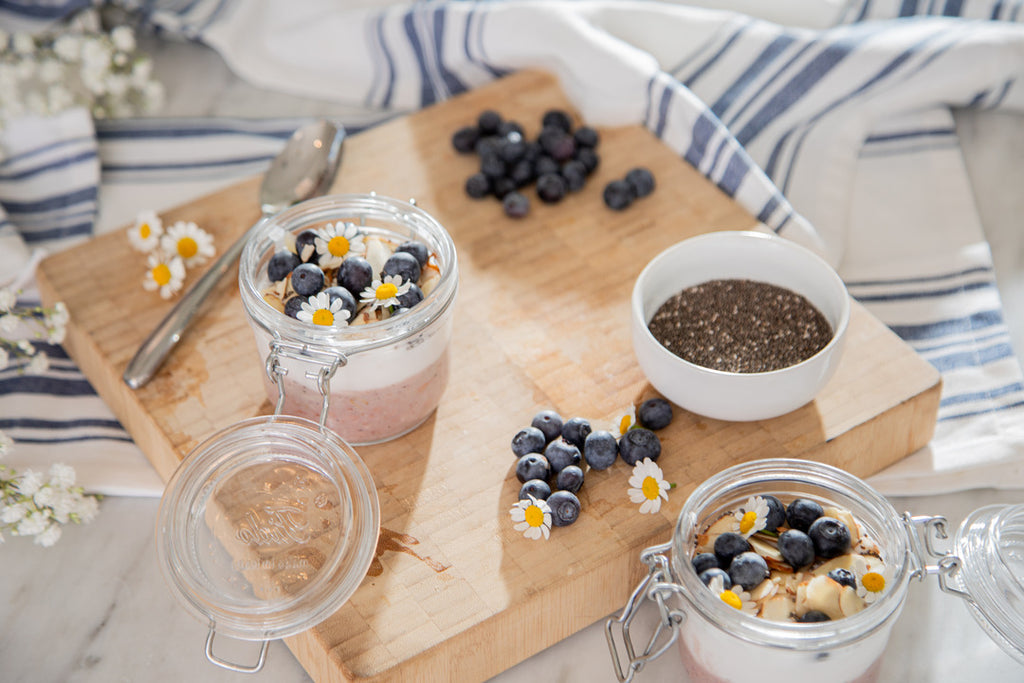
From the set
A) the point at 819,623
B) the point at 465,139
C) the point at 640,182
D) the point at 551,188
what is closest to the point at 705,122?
the point at 640,182

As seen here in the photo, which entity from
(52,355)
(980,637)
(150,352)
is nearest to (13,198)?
(52,355)

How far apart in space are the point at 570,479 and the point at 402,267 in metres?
0.31

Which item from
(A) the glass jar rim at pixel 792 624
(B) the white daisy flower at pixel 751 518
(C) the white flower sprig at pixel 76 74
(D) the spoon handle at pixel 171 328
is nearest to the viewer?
(A) the glass jar rim at pixel 792 624

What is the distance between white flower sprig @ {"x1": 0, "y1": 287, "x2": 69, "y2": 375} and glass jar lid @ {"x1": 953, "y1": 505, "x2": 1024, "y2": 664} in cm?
112

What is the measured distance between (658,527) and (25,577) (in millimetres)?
772

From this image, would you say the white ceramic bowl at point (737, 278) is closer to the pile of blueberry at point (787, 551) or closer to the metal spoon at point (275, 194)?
the pile of blueberry at point (787, 551)

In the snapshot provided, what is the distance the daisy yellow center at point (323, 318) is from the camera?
1169mm

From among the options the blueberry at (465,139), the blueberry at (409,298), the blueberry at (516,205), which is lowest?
the blueberry at (516,205)

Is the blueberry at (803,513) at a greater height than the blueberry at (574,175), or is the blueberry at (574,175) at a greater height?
the blueberry at (803,513)

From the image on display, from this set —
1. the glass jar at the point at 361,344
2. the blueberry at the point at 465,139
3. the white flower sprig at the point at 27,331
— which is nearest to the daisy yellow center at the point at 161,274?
the white flower sprig at the point at 27,331

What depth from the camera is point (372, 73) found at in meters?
1.91

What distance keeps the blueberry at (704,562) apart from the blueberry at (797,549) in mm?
68

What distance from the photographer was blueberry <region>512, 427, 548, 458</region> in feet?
4.12

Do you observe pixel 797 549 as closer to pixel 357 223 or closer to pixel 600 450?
pixel 600 450
